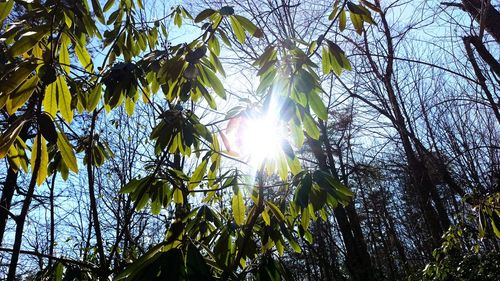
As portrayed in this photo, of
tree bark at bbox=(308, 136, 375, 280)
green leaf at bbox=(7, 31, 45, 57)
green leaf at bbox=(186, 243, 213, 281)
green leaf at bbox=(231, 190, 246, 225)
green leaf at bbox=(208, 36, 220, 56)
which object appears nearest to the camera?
green leaf at bbox=(186, 243, 213, 281)

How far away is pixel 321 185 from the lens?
3.26 ft

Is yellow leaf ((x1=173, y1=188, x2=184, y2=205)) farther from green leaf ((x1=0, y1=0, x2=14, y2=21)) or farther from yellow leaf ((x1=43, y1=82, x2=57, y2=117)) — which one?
green leaf ((x1=0, y1=0, x2=14, y2=21))

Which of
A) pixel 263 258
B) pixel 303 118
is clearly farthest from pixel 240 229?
pixel 303 118

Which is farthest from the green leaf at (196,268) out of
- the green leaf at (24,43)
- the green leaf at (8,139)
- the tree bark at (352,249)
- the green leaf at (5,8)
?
the tree bark at (352,249)

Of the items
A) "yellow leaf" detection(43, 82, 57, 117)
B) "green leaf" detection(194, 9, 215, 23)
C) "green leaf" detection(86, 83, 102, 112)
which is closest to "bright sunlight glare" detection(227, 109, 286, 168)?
"green leaf" detection(194, 9, 215, 23)

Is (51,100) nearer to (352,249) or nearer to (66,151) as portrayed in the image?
(66,151)

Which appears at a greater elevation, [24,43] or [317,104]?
[24,43]

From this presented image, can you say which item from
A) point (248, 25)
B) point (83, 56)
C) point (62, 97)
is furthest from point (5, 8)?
point (248, 25)

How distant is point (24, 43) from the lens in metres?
0.90

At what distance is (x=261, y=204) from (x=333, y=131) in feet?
20.6

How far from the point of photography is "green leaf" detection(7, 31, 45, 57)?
889mm

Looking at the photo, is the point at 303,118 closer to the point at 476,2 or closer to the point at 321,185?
the point at 321,185

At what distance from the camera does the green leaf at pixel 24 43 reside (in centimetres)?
89

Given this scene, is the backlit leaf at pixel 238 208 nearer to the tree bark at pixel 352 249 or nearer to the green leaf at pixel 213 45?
the green leaf at pixel 213 45
